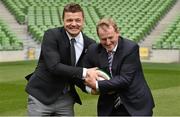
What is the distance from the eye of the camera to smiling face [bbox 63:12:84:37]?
5.10 m

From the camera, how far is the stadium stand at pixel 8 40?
25.9 metres

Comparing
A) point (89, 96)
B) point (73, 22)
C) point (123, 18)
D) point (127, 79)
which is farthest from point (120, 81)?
point (123, 18)

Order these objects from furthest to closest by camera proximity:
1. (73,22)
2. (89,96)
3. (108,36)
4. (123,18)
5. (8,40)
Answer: (123,18)
(8,40)
(89,96)
(73,22)
(108,36)

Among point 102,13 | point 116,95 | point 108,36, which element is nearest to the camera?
point 108,36

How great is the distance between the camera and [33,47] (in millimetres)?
27047

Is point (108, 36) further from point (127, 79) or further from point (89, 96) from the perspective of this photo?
point (89, 96)

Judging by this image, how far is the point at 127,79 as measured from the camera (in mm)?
4828

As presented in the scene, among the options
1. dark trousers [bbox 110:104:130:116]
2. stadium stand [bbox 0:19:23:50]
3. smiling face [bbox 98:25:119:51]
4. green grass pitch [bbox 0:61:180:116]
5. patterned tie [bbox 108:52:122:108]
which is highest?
smiling face [bbox 98:25:119:51]

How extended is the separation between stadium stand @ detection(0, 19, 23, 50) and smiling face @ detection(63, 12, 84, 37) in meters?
20.7

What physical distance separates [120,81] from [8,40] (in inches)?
894

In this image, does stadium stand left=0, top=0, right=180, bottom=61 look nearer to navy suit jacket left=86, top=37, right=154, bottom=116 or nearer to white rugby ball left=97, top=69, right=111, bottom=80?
navy suit jacket left=86, top=37, right=154, bottom=116

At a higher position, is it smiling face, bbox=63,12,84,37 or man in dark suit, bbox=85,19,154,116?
smiling face, bbox=63,12,84,37

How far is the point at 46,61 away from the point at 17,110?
225 inches

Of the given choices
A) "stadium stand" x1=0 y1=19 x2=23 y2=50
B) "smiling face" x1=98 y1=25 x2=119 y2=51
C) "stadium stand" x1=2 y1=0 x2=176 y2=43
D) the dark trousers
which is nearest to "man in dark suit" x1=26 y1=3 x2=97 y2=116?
"smiling face" x1=98 y1=25 x2=119 y2=51
